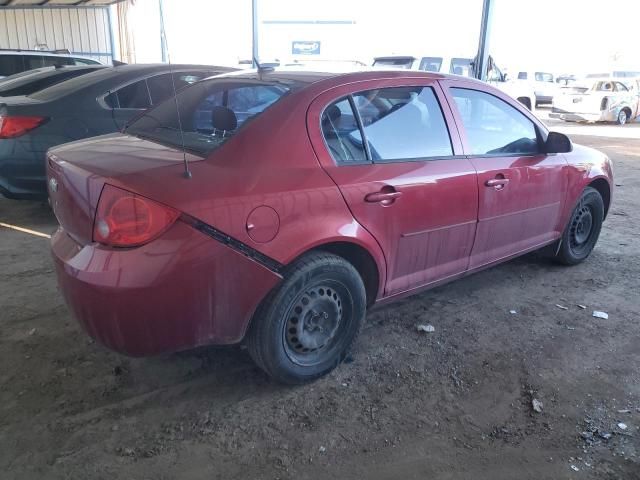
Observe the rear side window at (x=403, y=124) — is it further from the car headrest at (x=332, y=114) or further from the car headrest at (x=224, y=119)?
the car headrest at (x=224, y=119)

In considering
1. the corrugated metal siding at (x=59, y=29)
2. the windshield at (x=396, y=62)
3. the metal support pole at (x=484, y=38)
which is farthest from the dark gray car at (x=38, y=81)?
the corrugated metal siding at (x=59, y=29)

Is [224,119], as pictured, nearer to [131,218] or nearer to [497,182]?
[131,218]

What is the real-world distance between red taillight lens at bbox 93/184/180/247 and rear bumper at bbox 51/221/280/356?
4cm

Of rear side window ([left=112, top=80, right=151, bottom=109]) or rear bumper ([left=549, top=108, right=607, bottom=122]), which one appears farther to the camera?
rear bumper ([left=549, top=108, right=607, bottom=122])

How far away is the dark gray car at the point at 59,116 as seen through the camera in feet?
16.4

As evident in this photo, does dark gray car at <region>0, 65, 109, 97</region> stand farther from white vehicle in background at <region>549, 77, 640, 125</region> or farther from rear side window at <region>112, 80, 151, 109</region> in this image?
white vehicle in background at <region>549, 77, 640, 125</region>

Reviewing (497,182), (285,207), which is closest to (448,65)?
(497,182)

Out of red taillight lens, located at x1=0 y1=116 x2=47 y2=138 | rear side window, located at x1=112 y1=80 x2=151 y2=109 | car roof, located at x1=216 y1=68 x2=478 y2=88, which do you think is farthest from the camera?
rear side window, located at x1=112 y1=80 x2=151 y2=109

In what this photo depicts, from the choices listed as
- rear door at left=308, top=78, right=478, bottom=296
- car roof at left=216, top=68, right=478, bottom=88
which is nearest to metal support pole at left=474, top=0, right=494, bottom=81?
car roof at left=216, top=68, right=478, bottom=88

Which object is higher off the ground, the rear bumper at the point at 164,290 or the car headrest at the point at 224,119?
the car headrest at the point at 224,119

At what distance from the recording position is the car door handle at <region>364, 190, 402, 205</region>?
112 inches

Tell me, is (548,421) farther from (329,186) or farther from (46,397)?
(46,397)

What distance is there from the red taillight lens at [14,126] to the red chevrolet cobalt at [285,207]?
215 centimetres

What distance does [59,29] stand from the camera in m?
19.4
